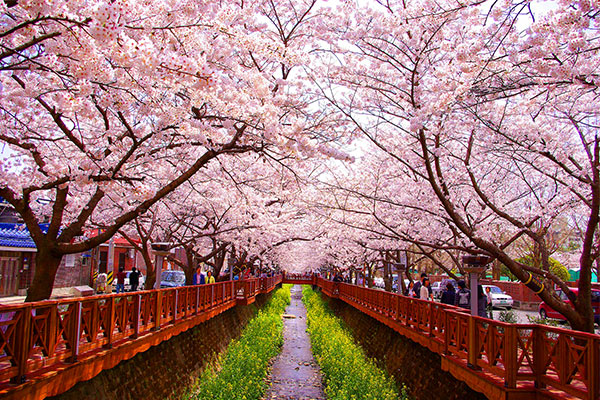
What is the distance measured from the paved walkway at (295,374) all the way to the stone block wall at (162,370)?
2.43m

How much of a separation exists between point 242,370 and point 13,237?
1750 cm

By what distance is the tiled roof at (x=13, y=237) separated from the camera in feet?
81.7

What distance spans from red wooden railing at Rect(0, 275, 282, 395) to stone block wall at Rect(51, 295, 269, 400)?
59 centimetres

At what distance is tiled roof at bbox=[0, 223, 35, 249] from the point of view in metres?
24.9

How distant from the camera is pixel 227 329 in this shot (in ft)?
68.3

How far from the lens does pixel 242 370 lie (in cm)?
1512

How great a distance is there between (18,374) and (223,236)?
14.4 m

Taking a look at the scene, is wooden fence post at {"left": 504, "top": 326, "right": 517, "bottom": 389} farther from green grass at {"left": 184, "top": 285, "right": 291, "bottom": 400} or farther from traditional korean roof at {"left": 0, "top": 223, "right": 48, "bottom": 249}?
traditional korean roof at {"left": 0, "top": 223, "right": 48, "bottom": 249}

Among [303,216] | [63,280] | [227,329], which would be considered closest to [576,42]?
[227,329]

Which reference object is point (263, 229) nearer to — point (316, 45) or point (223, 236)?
point (223, 236)

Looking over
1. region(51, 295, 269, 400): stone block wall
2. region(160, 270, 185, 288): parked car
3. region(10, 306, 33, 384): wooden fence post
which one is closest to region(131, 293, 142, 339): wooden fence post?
region(51, 295, 269, 400): stone block wall

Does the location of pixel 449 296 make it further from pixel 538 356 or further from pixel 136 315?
pixel 136 315

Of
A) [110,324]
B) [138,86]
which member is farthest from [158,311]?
[138,86]

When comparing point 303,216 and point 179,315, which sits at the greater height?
point 303,216
